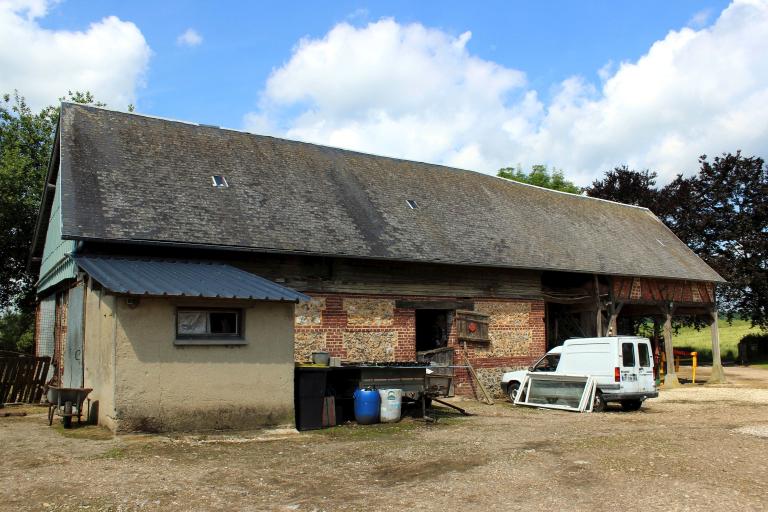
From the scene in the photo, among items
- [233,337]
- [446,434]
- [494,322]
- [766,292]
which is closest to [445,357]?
[494,322]

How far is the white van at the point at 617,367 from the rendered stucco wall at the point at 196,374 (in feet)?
25.4

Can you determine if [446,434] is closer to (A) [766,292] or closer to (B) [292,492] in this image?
(B) [292,492]

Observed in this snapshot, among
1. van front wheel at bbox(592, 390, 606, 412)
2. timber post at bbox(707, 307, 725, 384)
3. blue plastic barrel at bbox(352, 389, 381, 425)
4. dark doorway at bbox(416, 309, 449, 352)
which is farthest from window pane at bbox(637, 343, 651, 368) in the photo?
timber post at bbox(707, 307, 725, 384)

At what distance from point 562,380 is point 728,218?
23.4 metres

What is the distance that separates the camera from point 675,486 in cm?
742

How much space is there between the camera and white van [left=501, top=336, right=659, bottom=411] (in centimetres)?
1548

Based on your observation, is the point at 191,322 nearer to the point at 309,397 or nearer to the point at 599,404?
the point at 309,397

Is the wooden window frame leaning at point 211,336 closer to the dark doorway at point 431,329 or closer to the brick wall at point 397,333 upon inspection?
the brick wall at point 397,333

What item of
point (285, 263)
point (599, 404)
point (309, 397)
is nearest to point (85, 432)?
point (309, 397)

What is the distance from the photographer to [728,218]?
34.5 metres

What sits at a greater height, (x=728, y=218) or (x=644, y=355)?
(x=728, y=218)

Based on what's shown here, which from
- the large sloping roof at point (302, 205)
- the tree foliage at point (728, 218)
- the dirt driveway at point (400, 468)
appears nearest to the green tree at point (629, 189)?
the tree foliage at point (728, 218)

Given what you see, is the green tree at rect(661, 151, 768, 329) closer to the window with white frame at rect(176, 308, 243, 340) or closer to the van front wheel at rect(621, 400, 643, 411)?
the van front wheel at rect(621, 400, 643, 411)

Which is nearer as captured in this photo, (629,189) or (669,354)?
(669,354)
